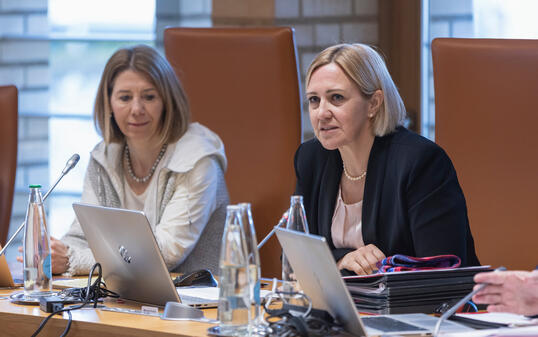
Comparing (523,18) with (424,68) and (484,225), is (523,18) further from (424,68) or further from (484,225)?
(484,225)

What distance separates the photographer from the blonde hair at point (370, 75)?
6.77 feet

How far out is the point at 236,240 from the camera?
135 centimetres

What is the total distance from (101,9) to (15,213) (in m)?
0.95

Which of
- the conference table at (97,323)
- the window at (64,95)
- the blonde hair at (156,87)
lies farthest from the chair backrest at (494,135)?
the window at (64,95)

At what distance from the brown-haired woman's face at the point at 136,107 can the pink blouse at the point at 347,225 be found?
0.69 metres

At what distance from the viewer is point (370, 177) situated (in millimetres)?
2041

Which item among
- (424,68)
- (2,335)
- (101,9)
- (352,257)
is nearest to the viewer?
(2,335)

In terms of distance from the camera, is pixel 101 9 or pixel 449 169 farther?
pixel 101 9

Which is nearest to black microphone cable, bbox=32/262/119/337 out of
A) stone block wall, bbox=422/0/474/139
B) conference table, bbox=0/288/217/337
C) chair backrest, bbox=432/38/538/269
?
conference table, bbox=0/288/217/337

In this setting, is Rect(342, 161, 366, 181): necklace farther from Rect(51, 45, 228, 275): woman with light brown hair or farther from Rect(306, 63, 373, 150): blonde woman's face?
Rect(51, 45, 228, 275): woman with light brown hair

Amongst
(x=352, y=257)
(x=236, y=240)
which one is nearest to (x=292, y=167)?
(x=352, y=257)

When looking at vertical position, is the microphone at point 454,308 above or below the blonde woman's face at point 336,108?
below

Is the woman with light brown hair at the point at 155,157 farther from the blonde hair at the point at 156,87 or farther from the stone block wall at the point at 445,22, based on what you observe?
the stone block wall at the point at 445,22

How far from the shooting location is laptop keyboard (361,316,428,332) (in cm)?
132
